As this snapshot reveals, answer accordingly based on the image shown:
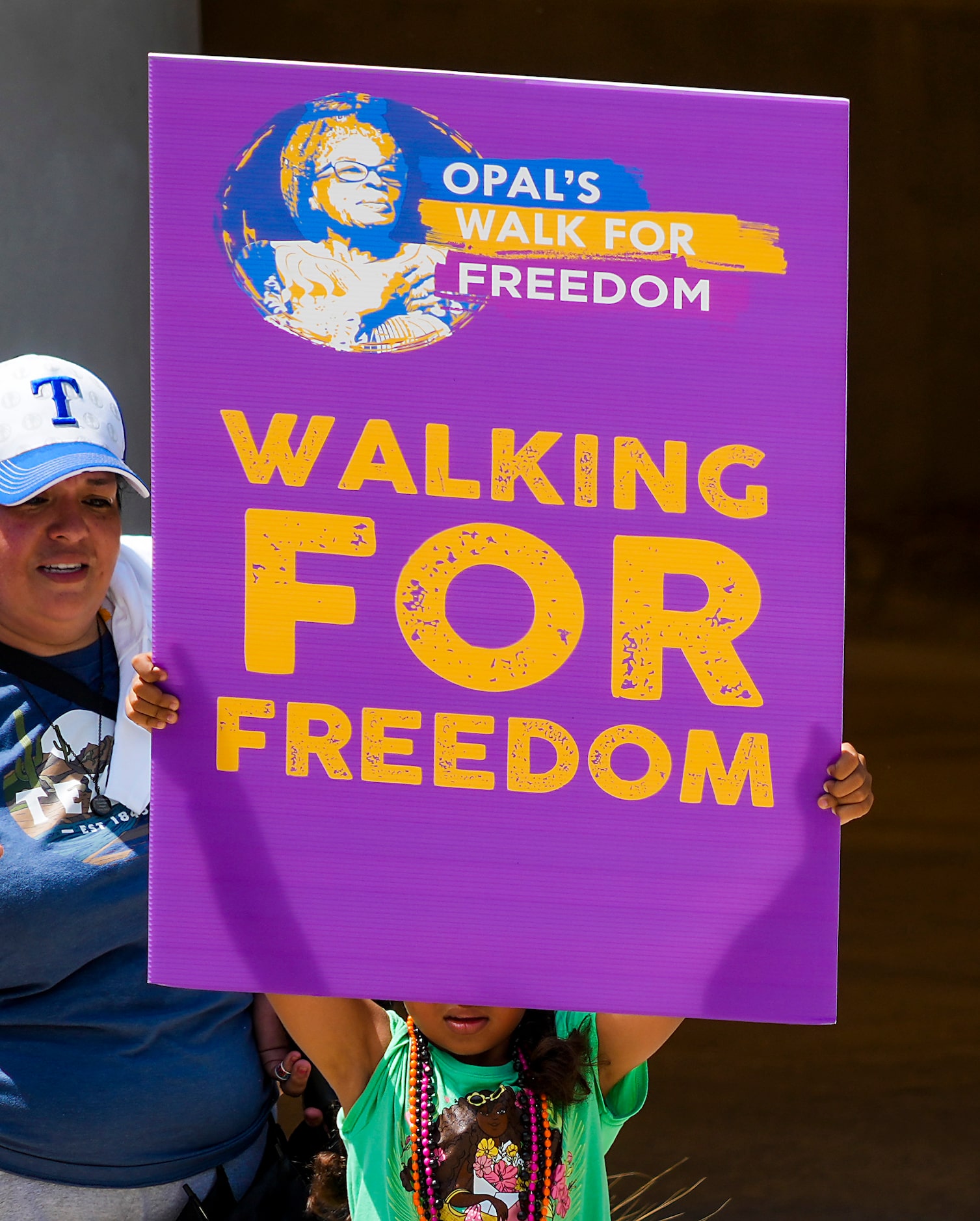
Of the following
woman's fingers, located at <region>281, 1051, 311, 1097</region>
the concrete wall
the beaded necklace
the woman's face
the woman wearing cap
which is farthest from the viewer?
the concrete wall

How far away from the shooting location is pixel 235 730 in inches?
56.7

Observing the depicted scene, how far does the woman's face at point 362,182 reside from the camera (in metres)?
1.40

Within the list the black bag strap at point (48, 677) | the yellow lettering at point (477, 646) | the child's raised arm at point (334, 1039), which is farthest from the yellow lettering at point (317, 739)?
the black bag strap at point (48, 677)

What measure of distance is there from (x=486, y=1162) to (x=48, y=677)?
77cm

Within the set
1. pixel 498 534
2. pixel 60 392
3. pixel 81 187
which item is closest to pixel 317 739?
pixel 498 534

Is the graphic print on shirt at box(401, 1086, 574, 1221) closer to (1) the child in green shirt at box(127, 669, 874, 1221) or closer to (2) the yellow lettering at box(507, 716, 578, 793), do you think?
(1) the child in green shirt at box(127, 669, 874, 1221)

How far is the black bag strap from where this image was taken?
5.79 feet

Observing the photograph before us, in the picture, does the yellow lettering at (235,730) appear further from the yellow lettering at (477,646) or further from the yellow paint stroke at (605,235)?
the yellow paint stroke at (605,235)

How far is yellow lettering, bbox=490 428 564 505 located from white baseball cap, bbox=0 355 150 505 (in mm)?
548

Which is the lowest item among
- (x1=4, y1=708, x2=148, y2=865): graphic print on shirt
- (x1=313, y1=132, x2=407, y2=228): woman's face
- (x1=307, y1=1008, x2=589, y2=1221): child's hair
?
(x1=307, y1=1008, x2=589, y2=1221): child's hair

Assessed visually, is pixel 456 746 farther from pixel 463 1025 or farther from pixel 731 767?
pixel 463 1025

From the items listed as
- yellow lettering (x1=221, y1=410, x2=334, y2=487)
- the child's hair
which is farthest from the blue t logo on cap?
the child's hair

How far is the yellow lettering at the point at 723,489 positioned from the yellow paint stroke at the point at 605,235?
0.18 metres

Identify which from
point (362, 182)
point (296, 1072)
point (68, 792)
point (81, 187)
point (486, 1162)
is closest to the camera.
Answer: point (362, 182)
